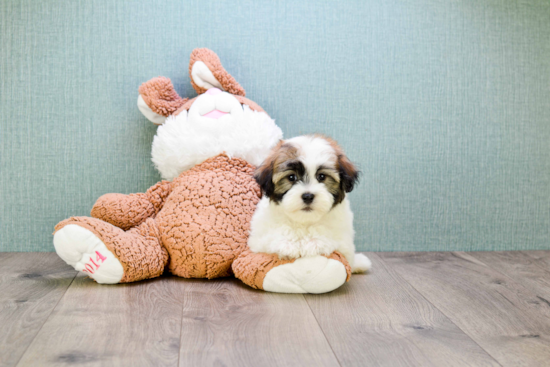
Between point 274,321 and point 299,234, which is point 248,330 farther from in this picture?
point 299,234

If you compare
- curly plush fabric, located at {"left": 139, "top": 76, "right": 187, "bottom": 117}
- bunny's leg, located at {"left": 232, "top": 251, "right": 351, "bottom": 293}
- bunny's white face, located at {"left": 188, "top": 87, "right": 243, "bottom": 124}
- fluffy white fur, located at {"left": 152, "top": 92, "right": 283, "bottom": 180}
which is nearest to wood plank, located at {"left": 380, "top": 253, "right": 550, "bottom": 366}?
bunny's leg, located at {"left": 232, "top": 251, "right": 351, "bottom": 293}

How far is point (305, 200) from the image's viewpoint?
4.94 feet

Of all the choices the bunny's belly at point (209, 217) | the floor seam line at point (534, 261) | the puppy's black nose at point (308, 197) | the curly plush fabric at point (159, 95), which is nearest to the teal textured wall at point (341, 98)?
the floor seam line at point (534, 261)

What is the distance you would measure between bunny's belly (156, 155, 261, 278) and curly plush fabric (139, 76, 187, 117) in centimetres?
Result: 28

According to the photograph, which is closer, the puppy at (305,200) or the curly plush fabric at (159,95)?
the puppy at (305,200)

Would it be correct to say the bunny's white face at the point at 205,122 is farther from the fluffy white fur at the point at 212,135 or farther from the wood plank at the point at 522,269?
the wood plank at the point at 522,269

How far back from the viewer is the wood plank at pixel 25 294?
1206mm

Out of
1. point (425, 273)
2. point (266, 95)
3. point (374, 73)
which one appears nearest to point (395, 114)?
point (374, 73)

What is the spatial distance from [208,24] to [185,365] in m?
1.48

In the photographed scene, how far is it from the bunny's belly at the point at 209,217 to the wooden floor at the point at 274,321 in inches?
3.1

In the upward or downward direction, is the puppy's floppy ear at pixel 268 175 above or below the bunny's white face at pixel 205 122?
below

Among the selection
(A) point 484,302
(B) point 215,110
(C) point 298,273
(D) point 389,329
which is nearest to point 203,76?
(B) point 215,110

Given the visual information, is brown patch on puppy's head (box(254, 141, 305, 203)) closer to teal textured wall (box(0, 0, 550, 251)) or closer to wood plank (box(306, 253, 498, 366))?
wood plank (box(306, 253, 498, 366))

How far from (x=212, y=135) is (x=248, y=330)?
846 mm
